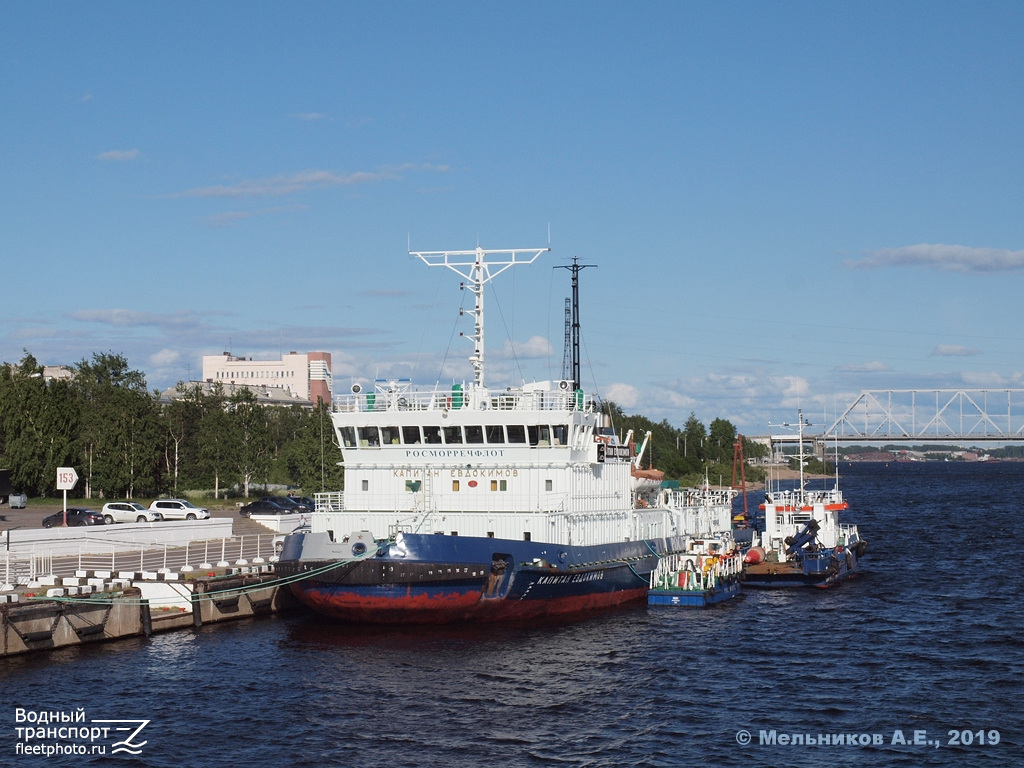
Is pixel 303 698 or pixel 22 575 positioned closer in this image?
pixel 303 698

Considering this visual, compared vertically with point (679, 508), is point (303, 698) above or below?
below

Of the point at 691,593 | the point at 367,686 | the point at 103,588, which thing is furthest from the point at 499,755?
the point at 691,593

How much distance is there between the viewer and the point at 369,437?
140ft

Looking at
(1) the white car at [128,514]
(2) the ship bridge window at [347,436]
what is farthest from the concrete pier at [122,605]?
(1) the white car at [128,514]

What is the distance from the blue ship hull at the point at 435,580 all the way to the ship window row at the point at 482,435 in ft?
13.6

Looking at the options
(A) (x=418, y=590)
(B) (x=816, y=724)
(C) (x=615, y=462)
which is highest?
(C) (x=615, y=462)

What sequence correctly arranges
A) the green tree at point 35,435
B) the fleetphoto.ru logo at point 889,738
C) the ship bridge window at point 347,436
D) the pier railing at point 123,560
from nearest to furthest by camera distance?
the fleetphoto.ru logo at point 889,738, the pier railing at point 123,560, the ship bridge window at point 347,436, the green tree at point 35,435

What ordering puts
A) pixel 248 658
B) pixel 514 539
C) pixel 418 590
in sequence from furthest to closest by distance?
pixel 514 539
pixel 418 590
pixel 248 658

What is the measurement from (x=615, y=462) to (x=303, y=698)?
20246mm

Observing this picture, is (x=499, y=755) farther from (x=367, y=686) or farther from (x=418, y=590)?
(x=418, y=590)

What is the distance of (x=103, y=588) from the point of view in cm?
3641

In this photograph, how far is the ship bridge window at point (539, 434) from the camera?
40.8m

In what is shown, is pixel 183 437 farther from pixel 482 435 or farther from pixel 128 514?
pixel 482 435

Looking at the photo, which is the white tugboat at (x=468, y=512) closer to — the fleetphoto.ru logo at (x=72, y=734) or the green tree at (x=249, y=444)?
the fleetphoto.ru logo at (x=72, y=734)
